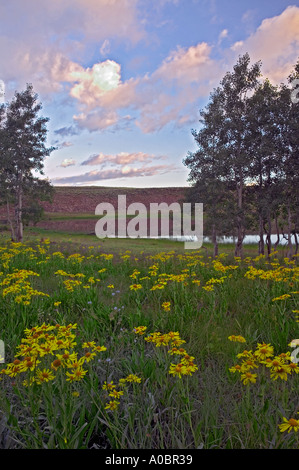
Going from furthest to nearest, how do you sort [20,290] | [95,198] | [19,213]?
1. [95,198]
2. [19,213]
3. [20,290]

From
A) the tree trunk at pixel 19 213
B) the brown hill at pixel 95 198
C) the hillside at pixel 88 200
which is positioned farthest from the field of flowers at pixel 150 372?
the brown hill at pixel 95 198

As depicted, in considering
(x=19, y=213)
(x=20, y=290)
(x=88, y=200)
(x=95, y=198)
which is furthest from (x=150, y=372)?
(x=95, y=198)

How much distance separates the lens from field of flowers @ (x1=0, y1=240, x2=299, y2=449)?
2.32 meters

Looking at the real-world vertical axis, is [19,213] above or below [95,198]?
below

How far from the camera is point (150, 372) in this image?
127 inches

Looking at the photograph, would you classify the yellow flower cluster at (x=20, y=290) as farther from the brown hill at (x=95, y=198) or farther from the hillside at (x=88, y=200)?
the brown hill at (x=95, y=198)

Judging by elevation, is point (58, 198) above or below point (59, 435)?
above

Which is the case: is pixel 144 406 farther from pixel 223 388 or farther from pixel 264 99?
pixel 264 99

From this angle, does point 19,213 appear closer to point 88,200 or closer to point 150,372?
point 150,372

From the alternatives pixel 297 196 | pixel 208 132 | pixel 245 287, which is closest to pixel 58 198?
pixel 208 132

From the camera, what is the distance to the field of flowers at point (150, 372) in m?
2.32

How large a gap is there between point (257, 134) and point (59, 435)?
24.1 m

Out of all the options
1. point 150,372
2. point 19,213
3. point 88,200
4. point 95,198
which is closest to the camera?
point 150,372

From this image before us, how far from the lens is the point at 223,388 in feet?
9.79
